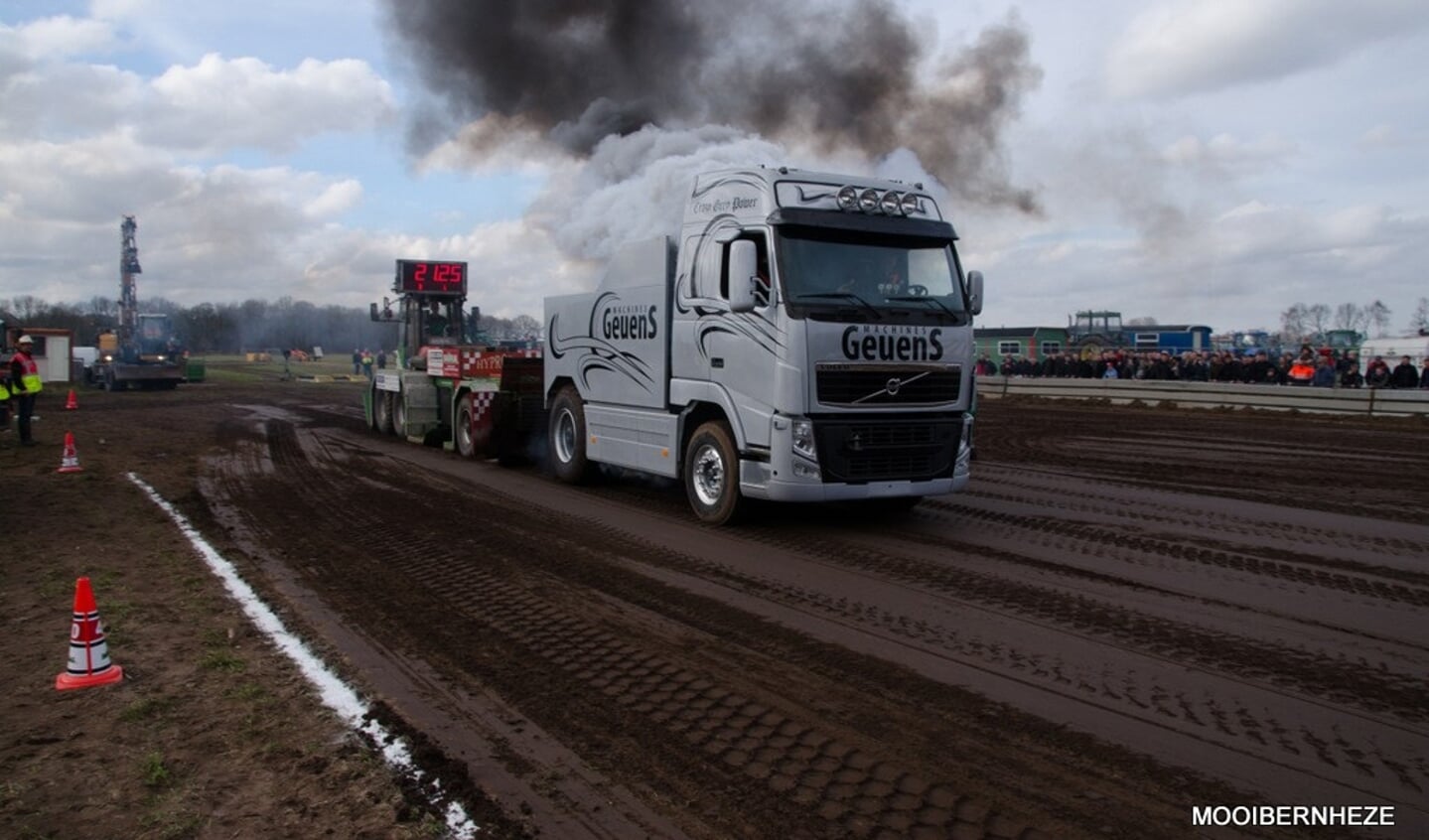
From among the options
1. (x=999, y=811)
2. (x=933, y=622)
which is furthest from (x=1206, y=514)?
(x=999, y=811)

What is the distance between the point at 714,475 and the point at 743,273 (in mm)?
2091

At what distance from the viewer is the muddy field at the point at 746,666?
3.63 meters

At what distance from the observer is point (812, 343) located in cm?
809

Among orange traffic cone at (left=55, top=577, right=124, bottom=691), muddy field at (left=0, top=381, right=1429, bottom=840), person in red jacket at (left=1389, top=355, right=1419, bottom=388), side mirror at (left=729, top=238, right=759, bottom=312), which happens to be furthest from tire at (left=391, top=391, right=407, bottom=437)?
A: person in red jacket at (left=1389, top=355, right=1419, bottom=388)

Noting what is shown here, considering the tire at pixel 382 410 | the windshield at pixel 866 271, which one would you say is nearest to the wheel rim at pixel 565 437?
the windshield at pixel 866 271

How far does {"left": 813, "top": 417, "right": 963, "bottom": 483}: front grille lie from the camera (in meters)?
8.31

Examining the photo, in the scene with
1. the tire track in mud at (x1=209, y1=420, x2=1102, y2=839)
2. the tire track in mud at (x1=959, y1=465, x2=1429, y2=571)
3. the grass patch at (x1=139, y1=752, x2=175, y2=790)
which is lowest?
the grass patch at (x1=139, y1=752, x2=175, y2=790)

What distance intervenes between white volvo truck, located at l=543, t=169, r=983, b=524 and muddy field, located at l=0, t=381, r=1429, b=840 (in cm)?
63

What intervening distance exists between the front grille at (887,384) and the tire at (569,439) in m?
4.29

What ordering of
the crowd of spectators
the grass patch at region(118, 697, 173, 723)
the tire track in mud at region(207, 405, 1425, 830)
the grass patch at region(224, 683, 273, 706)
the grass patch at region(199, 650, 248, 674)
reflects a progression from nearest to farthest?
1. the tire track in mud at region(207, 405, 1425, 830)
2. the grass patch at region(118, 697, 173, 723)
3. the grass patch at region(224, 683, 273, 706)
4. the grass patch at region(199, 650, 248, 674)
5. the crowd of spectators

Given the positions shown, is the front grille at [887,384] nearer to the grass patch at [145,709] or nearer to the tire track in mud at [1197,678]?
the tire track in mud at [1197,678]

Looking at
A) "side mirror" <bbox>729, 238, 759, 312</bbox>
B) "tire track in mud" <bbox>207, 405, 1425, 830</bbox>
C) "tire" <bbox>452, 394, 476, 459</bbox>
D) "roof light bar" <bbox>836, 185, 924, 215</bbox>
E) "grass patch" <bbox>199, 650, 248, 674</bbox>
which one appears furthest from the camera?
"tire" <bbox>452, 394, 476, 459</bbox>

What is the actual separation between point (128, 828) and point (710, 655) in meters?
2.82

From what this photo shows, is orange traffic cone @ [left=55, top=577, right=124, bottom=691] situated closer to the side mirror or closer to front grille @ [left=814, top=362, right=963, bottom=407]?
the side mirror
